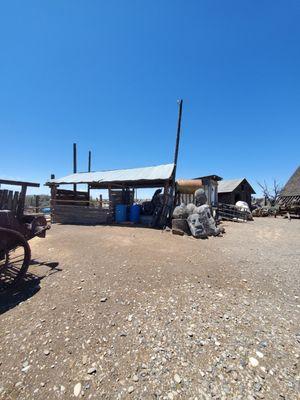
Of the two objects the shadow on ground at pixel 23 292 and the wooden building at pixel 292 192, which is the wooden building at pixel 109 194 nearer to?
the shadow on ground at pixel 23 292

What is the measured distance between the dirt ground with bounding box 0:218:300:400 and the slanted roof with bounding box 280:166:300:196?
22488 mm

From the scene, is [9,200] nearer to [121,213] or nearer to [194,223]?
[194,223]

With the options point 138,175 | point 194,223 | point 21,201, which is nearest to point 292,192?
point 138,175

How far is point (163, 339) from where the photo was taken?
3.14 meters

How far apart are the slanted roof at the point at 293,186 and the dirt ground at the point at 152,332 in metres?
22.5

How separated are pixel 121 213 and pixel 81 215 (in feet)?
9.73

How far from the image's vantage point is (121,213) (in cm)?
1490

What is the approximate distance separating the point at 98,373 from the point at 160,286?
224 cm

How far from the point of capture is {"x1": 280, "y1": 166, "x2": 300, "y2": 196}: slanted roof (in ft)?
80.9

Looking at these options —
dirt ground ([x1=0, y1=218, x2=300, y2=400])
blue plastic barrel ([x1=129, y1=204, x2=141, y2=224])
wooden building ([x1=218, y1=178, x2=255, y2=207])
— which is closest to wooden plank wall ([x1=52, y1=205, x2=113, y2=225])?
blue plastic barrel ([x1=129, y1=204, x2=141, y2=224])

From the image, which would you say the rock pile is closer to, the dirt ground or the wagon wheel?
the dirt ground

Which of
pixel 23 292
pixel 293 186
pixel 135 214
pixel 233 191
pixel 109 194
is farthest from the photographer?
pixel 233 191

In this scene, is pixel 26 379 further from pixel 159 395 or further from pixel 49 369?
pixel 159 395

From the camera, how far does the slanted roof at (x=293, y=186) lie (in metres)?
24.6
